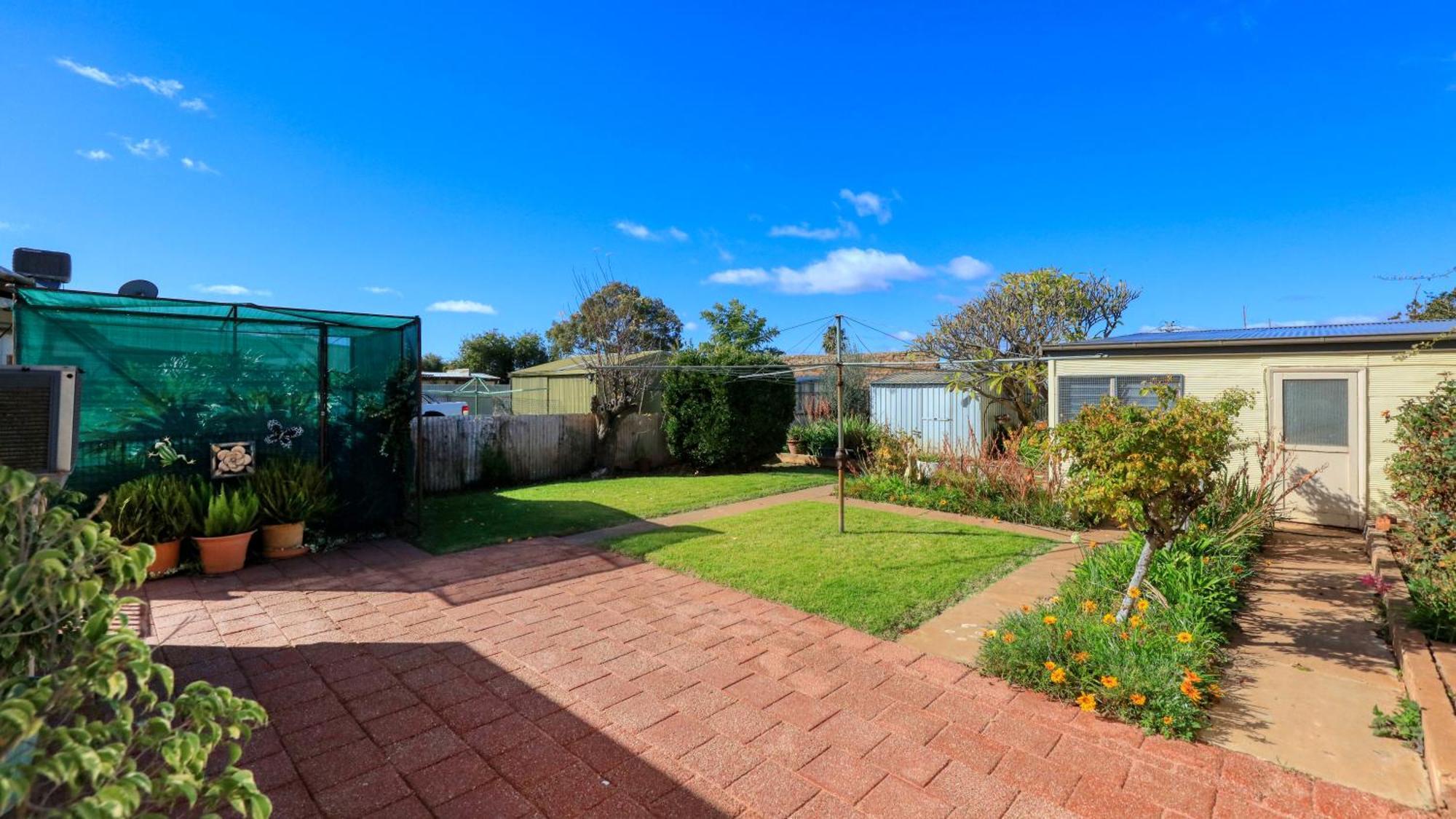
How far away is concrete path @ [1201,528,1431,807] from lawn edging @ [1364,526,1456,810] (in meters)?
0.11

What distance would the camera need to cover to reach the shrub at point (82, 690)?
3.28ft

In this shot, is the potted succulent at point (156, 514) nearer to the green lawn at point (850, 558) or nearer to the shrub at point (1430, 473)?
the green lawn at point (850, 558)

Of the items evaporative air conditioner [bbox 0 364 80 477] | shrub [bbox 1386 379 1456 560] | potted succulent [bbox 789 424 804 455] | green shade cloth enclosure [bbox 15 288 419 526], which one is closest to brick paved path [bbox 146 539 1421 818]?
evaporative air conditioner [bbox 0 364 80 477]

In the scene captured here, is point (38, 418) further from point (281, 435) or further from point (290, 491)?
point (281, 435)

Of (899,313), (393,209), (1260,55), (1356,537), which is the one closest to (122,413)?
(393,209)

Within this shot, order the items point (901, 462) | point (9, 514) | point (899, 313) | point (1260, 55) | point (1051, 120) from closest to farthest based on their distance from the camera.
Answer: point (9, 514), point (1260, 55), point (901, 462), point (1051, 120), point (899, 313)

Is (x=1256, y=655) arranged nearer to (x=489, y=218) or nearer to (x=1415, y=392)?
(x=1415, y=392)

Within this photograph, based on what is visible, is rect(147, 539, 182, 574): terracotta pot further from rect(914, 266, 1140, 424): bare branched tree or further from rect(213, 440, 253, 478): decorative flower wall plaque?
rect(914, 266, 1140, 424): bare branched tree

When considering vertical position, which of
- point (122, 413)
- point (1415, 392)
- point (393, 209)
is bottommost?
point (122, 413)

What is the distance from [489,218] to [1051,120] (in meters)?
11.5

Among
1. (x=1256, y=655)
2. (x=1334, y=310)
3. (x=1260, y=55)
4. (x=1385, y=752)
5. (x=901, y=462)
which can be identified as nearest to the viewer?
(x=1385, y=752)

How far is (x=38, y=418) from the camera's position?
7.59ft

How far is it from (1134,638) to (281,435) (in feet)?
26.2

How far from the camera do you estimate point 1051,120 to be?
35.9 ft
